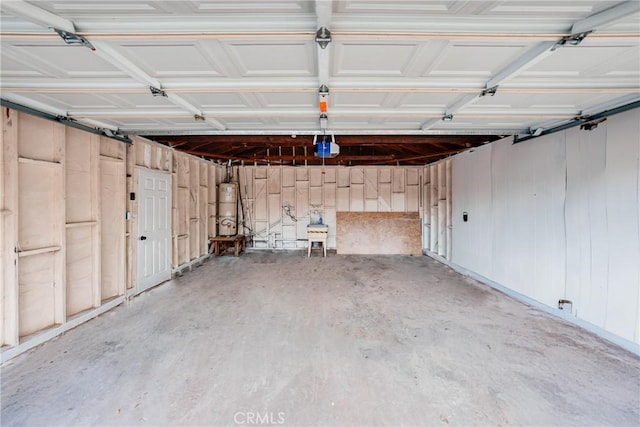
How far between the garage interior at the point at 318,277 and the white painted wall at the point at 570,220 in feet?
0.08

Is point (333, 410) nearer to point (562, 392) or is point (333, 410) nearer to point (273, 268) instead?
point (562, 392)

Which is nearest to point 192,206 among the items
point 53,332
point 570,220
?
point 53,332

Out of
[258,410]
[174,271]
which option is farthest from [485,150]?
[174,271]

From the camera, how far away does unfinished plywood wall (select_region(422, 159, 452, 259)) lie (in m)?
5.94

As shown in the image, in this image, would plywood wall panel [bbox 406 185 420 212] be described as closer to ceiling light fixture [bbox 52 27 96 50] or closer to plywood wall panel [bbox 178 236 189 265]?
plywood wall panel [bbox 178 236 189 265]

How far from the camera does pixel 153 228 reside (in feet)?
14.0

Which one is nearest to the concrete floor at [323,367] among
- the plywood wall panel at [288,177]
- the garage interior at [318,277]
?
the garage interior at [318,277]

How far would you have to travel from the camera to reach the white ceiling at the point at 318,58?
135cm

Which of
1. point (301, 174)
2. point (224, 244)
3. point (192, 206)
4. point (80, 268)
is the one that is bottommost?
point (224, 244)

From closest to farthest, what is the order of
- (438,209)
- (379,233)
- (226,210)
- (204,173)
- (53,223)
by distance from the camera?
(53,223) < (204,173) < (438,209) < (226,210) < (379,233)

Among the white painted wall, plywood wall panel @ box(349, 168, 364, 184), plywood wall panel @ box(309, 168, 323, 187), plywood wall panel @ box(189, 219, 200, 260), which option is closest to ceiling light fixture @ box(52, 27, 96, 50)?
plywood wall panel @ box(189, 219, 200, 260)

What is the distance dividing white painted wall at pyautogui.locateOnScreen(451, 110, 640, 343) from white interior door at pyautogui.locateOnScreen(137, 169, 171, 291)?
5.92 m

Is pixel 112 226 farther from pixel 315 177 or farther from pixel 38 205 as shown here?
pixel 315 177

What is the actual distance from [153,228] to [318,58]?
160 inches
